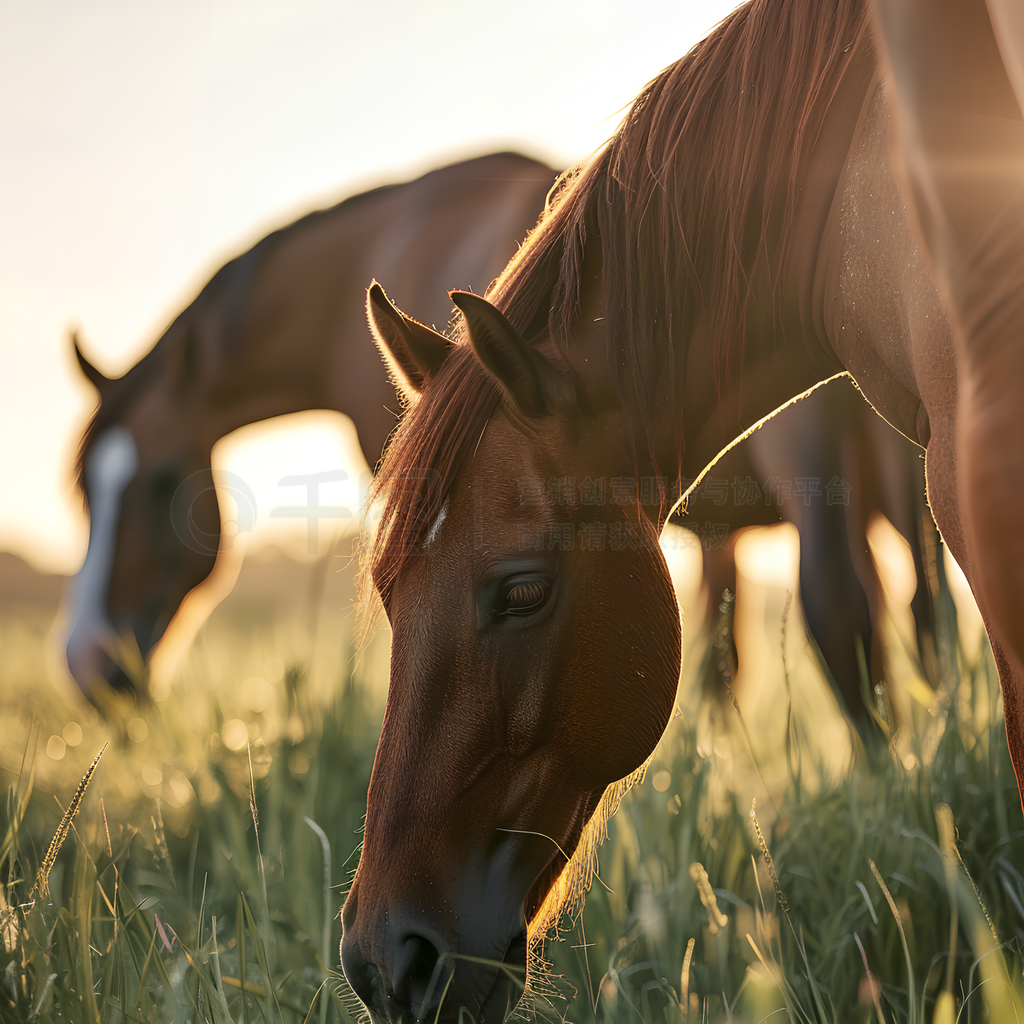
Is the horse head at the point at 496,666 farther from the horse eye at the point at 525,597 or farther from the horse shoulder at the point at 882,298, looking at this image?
the horse shoulder at the point at 882,298

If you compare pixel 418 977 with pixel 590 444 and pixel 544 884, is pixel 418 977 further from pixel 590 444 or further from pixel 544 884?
pixel 590 444

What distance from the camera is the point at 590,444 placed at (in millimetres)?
1081

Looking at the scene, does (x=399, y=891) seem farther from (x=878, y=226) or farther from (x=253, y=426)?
(x=253, y=426)

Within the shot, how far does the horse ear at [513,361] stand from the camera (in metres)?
0.98

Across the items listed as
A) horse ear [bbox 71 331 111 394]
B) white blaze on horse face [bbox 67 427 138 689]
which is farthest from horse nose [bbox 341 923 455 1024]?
horse ear [bbox 71 331 111 394]

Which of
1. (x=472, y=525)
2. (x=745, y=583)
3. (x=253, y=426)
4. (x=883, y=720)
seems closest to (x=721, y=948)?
(x=883, y=720)

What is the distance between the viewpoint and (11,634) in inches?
235

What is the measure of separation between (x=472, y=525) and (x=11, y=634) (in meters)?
6.38

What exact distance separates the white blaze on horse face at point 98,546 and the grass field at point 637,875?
0.89 metres

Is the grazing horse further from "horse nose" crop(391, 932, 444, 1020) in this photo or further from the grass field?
"horse nose" crop(391, 932, 444, 1020)

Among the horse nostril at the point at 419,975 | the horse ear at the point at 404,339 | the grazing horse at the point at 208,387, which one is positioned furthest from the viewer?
the grazing horse at the point at 208,387

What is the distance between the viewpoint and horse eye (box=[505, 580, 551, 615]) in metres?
1.01

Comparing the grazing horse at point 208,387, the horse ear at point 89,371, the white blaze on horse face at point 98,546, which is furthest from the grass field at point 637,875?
the horse ear at point 89,371

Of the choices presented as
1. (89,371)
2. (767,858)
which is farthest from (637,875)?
(89,371)
